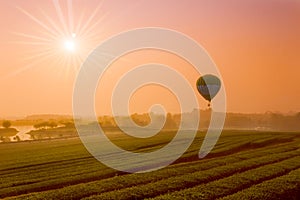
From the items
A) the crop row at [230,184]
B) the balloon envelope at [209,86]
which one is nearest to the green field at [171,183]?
the crop row at [230,184]

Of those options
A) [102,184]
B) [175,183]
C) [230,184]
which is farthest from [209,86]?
[102,184]

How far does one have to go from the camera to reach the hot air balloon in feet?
238

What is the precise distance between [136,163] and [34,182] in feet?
38.9

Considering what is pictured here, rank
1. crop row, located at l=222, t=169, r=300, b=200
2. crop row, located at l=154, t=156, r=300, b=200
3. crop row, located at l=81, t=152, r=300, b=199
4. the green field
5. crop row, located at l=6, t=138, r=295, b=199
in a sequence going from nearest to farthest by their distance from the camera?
crop row, located at l=222, t=169, r=300, b=200 → crop row, located at l=154, t=156, r=300, b=200 → the green field → crop row, located at l=81, t=152, r=300, b=199 → crop row, located at l=6, t=138, r=295, b=199

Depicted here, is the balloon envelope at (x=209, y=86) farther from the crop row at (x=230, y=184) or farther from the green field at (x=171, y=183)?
the crop row at (x=230, y=184)

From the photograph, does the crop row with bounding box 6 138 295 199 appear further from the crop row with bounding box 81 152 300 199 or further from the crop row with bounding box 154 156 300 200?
the crop row with bounding box 154 156 300 200

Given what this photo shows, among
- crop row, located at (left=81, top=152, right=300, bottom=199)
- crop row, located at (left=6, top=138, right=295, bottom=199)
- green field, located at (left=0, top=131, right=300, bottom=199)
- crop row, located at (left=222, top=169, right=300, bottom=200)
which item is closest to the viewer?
crop row, located at (left=222, top=169, right=300, bottom=200)

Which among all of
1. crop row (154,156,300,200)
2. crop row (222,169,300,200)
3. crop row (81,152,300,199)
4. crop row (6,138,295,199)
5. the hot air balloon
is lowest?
crop row (222,169,300,200)

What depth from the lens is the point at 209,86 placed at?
2847 inches

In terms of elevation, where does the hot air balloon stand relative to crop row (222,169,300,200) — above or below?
above

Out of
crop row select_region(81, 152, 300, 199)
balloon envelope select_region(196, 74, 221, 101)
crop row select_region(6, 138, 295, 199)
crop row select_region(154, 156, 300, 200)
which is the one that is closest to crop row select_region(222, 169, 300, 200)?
crop row select_region(154, 156, 300, 200)

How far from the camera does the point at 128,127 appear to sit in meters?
142

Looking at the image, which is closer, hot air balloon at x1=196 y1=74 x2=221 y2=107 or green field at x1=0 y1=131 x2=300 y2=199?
green field at x1=0 y1=131 x2=300 y2=199

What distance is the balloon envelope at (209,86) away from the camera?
7262cm
